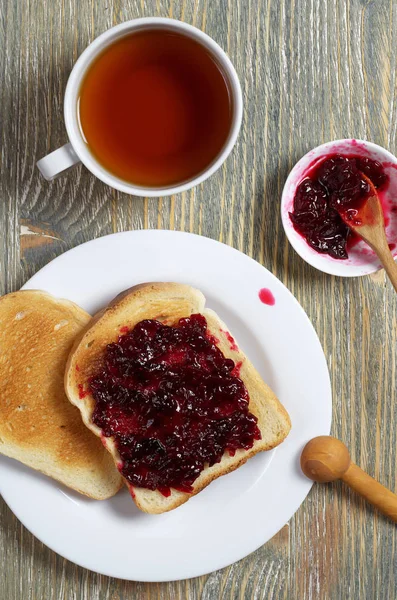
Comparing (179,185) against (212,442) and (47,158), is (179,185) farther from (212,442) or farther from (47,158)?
(212,442)

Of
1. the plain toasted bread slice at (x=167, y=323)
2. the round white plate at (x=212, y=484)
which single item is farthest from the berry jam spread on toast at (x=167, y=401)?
the round white plate at (x=212, y=484)

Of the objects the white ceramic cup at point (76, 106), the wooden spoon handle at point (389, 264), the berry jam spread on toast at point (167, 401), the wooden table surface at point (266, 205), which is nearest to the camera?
the white ceramic cup at point (76, 106)

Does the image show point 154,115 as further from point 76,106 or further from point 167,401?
point 167,401

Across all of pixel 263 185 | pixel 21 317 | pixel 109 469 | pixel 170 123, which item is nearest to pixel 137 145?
pixel 170 123

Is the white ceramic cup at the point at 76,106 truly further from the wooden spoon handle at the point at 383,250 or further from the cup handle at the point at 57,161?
the wooden spoon handle at the point at 383,250

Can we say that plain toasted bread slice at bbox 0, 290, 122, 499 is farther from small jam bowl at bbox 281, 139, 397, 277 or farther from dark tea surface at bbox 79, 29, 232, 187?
small jam bowl at bbox 281, 139, 397, 277
